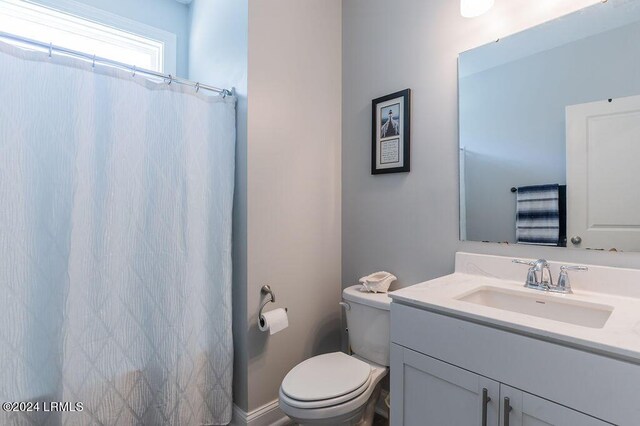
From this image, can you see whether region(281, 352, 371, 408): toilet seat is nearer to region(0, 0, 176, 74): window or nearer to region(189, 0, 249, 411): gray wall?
region(189, 0, 249, 411): gray wall

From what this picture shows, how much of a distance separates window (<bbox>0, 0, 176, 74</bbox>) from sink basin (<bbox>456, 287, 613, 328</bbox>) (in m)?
2.27

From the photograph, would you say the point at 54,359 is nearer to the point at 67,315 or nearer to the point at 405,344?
the point at 67,315

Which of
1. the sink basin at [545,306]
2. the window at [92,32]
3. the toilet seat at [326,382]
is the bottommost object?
the toilet seat at [326,382]

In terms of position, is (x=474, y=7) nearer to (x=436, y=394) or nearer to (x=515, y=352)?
(x=515, y=352)

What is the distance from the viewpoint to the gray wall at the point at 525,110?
1160 mm

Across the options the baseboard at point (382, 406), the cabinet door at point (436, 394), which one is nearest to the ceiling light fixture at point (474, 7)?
the cabinet door at point (436, 394)

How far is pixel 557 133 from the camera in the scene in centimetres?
127

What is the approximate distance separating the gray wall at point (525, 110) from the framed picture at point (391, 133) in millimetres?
292

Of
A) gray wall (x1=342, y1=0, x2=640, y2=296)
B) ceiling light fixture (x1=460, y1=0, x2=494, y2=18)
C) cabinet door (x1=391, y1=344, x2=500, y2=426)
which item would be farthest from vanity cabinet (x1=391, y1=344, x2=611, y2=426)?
ceiling light fixture (x1=460, y1=0, x2=494, y2=18)

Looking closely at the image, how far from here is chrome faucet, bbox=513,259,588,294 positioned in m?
1.19

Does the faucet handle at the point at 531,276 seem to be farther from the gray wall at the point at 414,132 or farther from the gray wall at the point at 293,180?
the gray wall at the point at 293,180

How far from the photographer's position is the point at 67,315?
1207 millimetres

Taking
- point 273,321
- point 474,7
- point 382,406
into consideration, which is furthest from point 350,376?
point 474,7

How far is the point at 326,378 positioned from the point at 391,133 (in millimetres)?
1271
